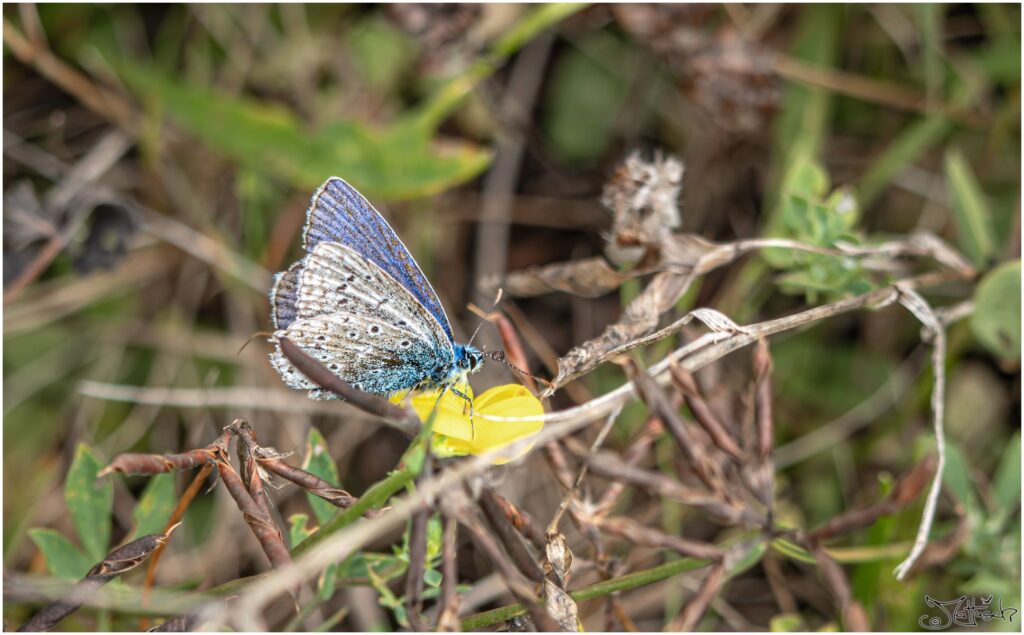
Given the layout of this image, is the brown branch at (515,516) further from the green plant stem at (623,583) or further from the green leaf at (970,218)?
the green leaf at (970,218)

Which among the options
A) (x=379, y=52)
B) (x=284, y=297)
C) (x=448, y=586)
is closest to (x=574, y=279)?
(x=284, y=297)

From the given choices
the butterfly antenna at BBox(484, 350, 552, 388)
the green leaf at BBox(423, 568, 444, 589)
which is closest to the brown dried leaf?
the butterfly antenna at BBox(484, 350, 552, 388)

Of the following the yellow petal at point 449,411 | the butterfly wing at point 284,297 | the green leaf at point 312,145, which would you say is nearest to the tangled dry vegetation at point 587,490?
the yellow petal at point 449,411

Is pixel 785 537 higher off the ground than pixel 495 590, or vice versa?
pixel 785 537

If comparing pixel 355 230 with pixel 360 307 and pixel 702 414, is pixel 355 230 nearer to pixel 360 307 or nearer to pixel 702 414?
pixel 360 307

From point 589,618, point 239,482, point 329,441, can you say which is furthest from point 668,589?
point 239,482

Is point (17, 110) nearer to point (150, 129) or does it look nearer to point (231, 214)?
point (150, 129)

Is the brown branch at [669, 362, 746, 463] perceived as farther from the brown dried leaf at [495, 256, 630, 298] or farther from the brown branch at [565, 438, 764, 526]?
the brown dried leaf at [495, 256, 630, 298]
